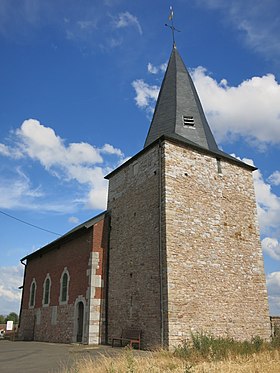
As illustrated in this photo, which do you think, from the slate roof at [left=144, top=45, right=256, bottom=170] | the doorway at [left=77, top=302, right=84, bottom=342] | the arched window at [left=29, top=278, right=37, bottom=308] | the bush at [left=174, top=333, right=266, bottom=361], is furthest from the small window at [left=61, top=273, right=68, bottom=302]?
the bush at [left=174, top=333, right=266, bottom=361]

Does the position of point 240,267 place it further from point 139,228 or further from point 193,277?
point 139,228

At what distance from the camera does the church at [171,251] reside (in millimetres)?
12461

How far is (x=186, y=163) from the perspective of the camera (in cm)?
1463

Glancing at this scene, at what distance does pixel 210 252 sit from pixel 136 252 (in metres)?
3.03

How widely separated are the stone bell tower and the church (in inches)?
1.6

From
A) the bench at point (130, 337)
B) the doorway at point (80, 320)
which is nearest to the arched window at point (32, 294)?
the doorway at point (80, 320)

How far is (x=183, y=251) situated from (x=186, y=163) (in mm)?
3877

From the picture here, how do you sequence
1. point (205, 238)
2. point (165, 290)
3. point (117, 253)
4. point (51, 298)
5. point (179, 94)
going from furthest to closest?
point (51, 298) → point (179, 94) → point (117, 253) → point (205, 238) → point (165, 290)

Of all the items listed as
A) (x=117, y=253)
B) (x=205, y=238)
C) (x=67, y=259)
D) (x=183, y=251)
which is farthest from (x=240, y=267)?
(x=67, y=259)

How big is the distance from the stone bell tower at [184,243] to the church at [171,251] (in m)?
0.04

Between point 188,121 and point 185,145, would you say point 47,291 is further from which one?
point 188,121

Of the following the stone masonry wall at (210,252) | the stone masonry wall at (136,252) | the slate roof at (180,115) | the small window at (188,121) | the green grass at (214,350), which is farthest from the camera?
the small window at (188,121)

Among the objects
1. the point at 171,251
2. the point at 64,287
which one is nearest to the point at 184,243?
the point at 171,251

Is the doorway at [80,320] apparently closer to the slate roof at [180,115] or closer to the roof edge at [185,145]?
the roof edge at [185,145]
